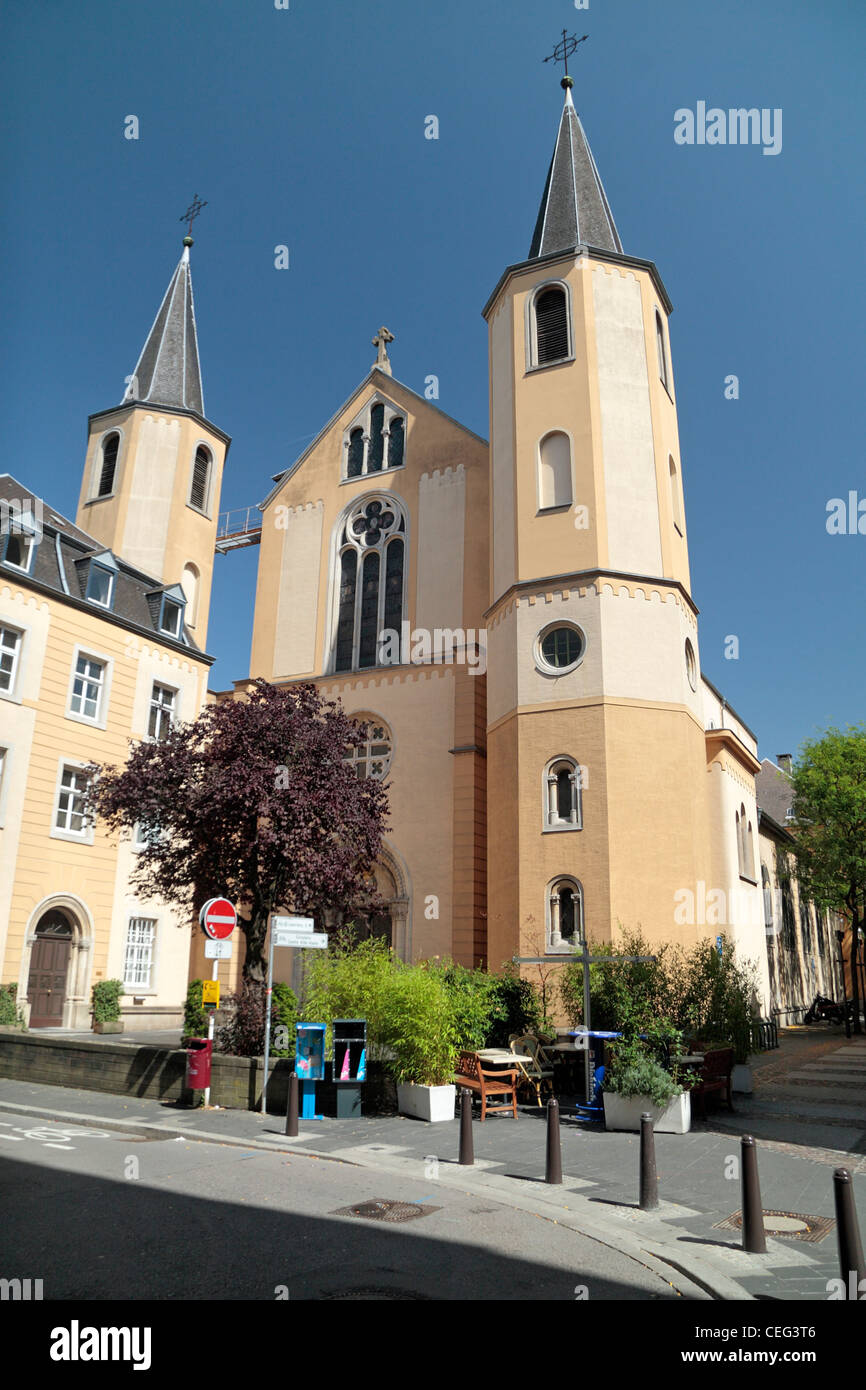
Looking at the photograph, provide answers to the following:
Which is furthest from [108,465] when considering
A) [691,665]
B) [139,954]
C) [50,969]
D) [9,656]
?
[691,665]

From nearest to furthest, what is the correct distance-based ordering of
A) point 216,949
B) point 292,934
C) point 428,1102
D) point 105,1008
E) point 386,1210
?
point 386,1210 < point 428,1102 < point 216,949 < point 292,934 < point 105,1008

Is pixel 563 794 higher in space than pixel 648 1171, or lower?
higher

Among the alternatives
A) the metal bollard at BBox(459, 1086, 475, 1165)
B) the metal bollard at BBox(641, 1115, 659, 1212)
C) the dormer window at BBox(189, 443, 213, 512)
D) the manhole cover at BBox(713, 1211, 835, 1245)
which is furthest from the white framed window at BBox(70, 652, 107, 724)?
the manhole cover at BBox(713, 1211, 835, 1245)

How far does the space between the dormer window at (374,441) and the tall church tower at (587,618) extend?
488cm

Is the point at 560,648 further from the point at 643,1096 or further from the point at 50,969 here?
the point at 50,969

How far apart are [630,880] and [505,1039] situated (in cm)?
486

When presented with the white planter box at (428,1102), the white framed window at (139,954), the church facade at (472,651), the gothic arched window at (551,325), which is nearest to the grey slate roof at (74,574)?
the church facade at (472,651)

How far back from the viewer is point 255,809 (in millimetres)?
15453

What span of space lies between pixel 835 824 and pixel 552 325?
23701mm

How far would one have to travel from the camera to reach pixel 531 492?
23297mm

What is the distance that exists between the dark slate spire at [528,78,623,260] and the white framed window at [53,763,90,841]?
18339 mm

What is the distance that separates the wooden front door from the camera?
75.8 ft
